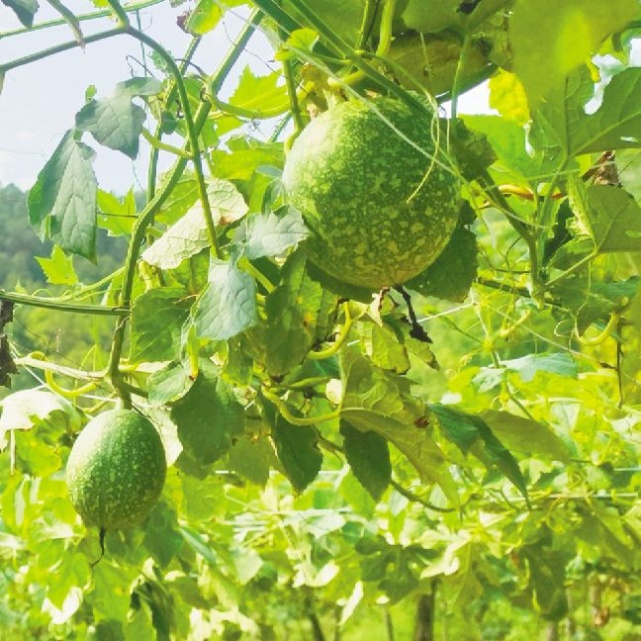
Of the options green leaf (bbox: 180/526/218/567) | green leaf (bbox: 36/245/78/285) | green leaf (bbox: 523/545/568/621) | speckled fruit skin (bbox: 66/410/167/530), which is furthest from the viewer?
green leaf (bbox: 523/545/568/621)

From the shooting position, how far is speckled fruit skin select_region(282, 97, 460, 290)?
2.52 ft

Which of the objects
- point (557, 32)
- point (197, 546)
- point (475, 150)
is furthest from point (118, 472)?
point (197, 546)

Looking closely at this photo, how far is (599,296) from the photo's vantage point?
1.10 m

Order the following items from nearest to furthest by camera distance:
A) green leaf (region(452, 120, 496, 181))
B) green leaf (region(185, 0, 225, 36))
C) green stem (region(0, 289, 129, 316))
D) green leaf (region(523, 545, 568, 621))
Result: green leaf (region(452, 120, 496, 181)) < green leaf (region(185, 0, 225, 36)) < green stem (region(0, 289, 129, 316)) < green leaf (region(523, 545, 568, 621))

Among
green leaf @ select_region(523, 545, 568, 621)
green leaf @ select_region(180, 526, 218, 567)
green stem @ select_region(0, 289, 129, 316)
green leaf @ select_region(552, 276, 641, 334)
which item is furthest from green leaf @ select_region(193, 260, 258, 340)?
green leaf @ select_region(523, 545, 568, 621)

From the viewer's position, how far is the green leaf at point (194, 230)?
96cm

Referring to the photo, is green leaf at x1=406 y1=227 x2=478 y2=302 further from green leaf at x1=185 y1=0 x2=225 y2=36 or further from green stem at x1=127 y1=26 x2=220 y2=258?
green leaf at x1=185 y1=0 x2=225 y2=36

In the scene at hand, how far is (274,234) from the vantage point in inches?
30.8

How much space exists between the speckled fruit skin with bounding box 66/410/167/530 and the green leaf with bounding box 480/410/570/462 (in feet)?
1.46

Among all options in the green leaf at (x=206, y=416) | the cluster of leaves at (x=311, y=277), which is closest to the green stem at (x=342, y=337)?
the cluster of leaves at (x=311, y=277)

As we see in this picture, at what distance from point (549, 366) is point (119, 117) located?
0.76 metres

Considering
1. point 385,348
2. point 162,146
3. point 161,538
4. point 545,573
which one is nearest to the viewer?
point 162,146

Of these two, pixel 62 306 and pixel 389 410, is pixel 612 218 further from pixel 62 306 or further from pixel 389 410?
pixel 62 306

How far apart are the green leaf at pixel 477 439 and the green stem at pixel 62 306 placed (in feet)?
1.39
